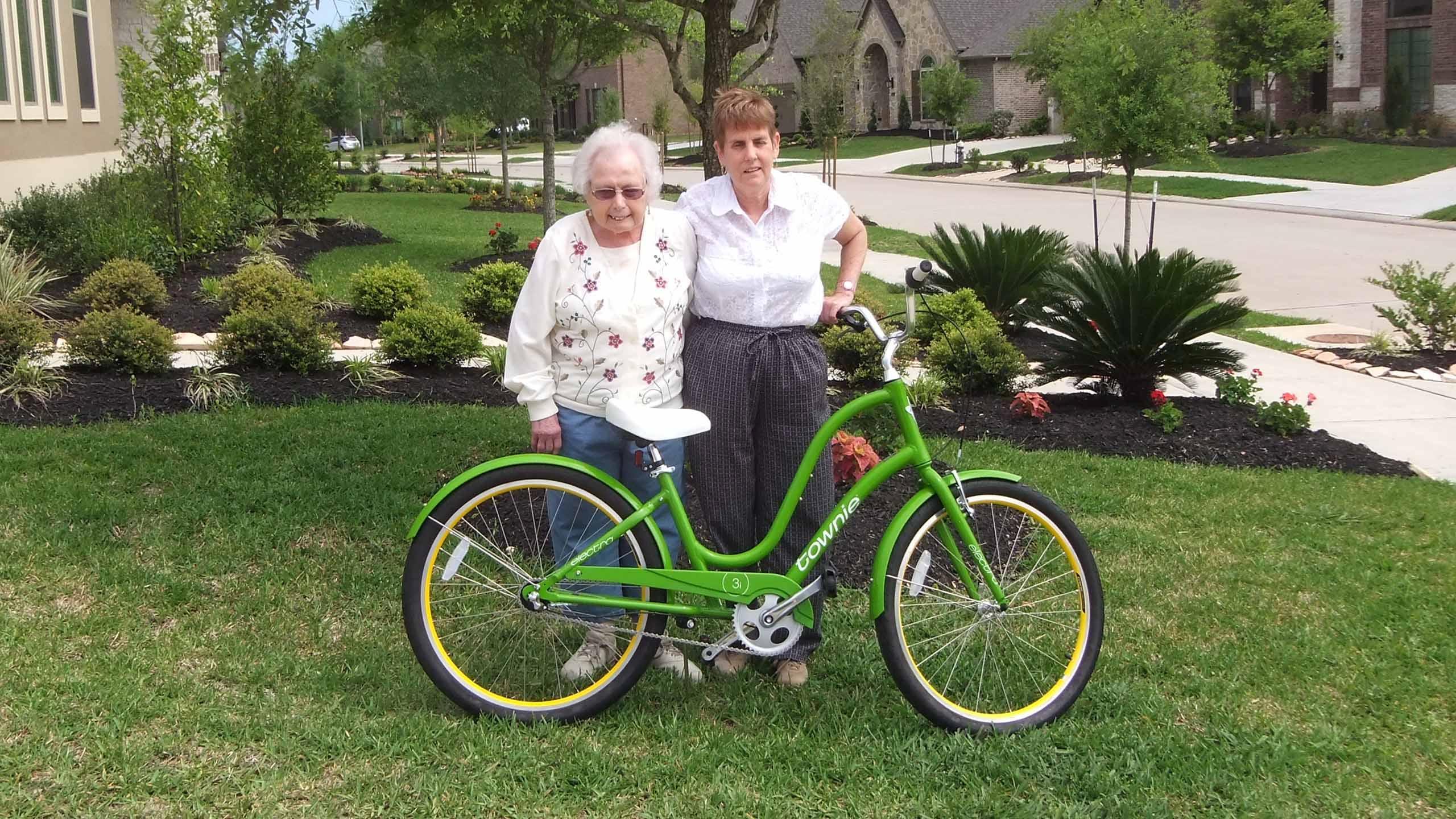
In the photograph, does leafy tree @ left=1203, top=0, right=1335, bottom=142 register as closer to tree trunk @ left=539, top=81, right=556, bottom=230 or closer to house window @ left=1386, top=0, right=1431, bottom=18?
house window @ left=1386, top=0, right=1431, bottom=18

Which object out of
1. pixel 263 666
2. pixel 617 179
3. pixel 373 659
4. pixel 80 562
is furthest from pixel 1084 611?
pixel 80 562

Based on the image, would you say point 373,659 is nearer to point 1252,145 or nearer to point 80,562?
point 80,562

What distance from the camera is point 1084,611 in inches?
148

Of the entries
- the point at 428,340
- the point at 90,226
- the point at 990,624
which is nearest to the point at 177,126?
the point at 90,226

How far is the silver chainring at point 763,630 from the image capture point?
3.71 metres

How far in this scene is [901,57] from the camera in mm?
56344

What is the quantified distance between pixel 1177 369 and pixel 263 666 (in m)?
5.47

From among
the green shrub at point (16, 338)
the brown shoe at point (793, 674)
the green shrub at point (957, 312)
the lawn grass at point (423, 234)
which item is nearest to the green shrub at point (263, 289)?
the lawn grass at point (423, 234)

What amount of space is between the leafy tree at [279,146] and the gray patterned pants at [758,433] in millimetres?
13720

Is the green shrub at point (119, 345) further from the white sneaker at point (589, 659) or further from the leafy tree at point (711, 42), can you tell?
the white sneaker at point (589, 659)

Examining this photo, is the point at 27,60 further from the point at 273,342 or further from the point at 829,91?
the point at 829,91

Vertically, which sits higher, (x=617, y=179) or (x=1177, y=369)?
Answer: (x=617, y=179)

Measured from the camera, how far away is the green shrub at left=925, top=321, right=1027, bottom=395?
7938mm

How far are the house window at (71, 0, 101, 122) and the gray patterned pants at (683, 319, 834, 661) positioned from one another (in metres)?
15.8
